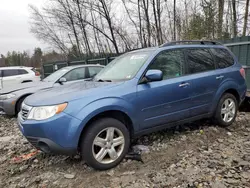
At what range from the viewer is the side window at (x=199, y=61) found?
3959 millimetres

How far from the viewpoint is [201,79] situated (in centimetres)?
393

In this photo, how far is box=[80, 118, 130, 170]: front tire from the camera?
286 centimetres

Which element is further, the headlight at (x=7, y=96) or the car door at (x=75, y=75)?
the car door at (x=75, y=75)

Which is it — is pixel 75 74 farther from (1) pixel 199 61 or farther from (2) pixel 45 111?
(2) pixel 45 111

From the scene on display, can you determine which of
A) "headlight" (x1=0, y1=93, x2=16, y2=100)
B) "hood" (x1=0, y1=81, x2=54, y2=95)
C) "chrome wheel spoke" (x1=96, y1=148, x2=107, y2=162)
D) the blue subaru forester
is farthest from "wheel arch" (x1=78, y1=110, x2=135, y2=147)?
"headlight" (x1=0, y1=93, x2=16, y2=100)

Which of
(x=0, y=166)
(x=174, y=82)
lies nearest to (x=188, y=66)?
(x=174, y=82)

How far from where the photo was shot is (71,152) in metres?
2.80

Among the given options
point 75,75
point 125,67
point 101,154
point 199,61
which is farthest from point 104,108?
point 75,75

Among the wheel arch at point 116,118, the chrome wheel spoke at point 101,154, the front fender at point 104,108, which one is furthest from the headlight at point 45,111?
the chrome wheel spoke at point 101,154

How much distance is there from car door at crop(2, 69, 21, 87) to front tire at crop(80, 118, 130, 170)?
348 inches

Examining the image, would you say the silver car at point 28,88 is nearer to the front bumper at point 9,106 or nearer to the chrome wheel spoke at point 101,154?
the front bumper at point 9,106

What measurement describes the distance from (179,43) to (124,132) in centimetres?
208

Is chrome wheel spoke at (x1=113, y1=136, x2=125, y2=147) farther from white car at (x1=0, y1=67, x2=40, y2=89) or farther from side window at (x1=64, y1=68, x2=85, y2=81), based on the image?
white car at (x1=0, y1=67, x2=40, y2=89)

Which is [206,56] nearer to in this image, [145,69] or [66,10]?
[145,69]
